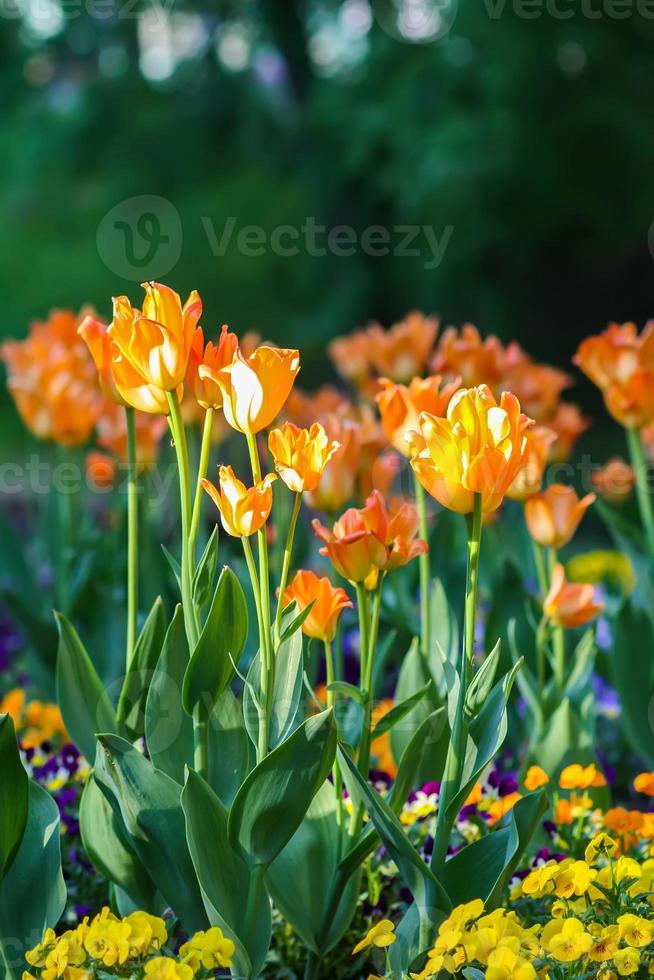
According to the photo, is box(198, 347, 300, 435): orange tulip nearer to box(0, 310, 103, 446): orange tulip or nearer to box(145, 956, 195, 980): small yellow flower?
box(145, 956, 195, 980): small yellow flower

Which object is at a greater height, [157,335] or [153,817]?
[157,335]

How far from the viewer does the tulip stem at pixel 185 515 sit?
1305 mm

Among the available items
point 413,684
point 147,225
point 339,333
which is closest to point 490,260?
point 339,333

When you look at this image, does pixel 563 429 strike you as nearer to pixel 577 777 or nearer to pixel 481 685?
pixel 577 777

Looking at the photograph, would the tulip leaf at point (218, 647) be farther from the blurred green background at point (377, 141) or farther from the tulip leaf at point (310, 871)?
the blurred green background at point (377, 141)

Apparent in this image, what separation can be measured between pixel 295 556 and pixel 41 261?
9730mm

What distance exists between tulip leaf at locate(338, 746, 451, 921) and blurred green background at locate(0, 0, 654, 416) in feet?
16.0

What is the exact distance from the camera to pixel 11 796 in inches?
52.8

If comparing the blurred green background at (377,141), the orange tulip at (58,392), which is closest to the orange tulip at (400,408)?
the orange tulip at (58,392)

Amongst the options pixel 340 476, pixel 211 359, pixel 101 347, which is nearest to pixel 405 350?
pixel 340 476

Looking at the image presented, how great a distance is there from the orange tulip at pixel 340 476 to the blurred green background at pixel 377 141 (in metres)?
4.19

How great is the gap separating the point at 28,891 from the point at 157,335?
0.73 m

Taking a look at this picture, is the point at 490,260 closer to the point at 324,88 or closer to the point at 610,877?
the point at 324,88

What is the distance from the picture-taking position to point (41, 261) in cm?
1151
